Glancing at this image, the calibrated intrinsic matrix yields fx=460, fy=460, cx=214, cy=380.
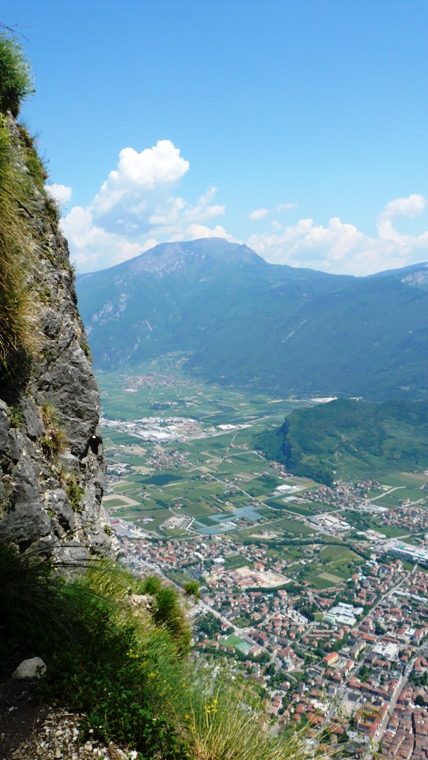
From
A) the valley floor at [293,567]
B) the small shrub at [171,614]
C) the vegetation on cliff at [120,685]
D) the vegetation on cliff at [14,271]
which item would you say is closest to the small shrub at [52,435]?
the vegetation on cliff at [14,271]

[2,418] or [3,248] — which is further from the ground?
→ [3,248]

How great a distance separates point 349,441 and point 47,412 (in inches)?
3755

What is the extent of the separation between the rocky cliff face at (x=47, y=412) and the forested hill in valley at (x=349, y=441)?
7575 cm

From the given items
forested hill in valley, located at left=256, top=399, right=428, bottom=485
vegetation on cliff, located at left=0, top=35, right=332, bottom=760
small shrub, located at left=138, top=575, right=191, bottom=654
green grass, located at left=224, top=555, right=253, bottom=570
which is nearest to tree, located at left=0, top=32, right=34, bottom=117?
vegetation on cliff, located at left=0, top=35, right=332, bottom=760

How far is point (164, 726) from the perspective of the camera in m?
2.96

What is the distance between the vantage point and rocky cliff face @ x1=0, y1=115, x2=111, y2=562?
14.8ft

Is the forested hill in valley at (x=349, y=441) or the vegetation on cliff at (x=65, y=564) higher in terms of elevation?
the vegetation on cliff at (x=65, y=564)

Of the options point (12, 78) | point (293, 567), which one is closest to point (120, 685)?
point (12, 78)

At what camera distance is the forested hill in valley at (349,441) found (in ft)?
279

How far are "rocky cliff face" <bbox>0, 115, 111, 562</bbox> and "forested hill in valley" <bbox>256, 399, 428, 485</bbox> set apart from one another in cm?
7575

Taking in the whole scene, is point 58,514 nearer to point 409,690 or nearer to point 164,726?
point 164,726

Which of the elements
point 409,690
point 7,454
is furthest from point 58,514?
point 409,690

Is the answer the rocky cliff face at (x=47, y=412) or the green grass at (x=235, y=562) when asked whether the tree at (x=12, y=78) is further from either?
the green grass at (x=235, y=562)

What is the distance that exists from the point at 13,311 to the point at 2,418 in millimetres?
1104
